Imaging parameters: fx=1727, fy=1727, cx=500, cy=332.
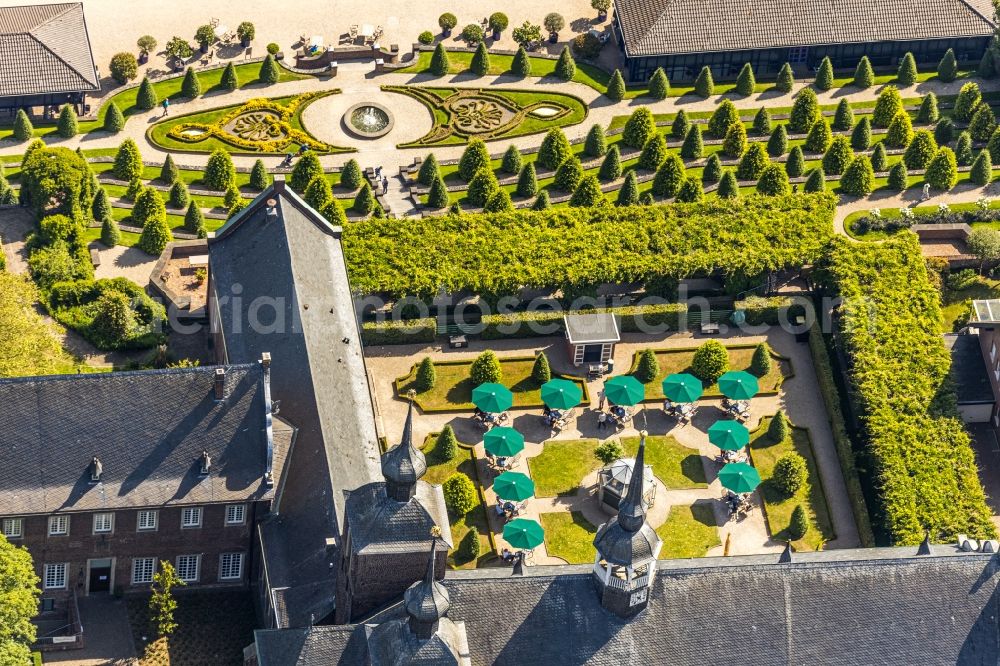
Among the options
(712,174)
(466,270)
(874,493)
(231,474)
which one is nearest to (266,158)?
(466,270)

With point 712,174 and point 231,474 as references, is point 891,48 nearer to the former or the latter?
point 712,174

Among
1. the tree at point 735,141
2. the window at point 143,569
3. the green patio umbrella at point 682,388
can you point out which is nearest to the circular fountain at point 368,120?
the tree at point 735,141

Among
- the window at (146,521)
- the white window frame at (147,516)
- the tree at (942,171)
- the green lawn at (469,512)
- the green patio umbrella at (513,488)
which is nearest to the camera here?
the white window frame at (147,516)

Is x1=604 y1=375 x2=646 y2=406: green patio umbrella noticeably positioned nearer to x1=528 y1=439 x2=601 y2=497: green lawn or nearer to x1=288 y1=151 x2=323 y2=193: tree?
x1=528 y1=439 x2=601 y2=497: green lawn

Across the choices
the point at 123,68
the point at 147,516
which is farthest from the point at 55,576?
the point at 123,68

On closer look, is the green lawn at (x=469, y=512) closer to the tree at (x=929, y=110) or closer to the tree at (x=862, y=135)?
the tree at (x=862, y=135)

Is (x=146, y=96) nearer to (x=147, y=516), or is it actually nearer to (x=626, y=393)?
(x=626, y=393)
